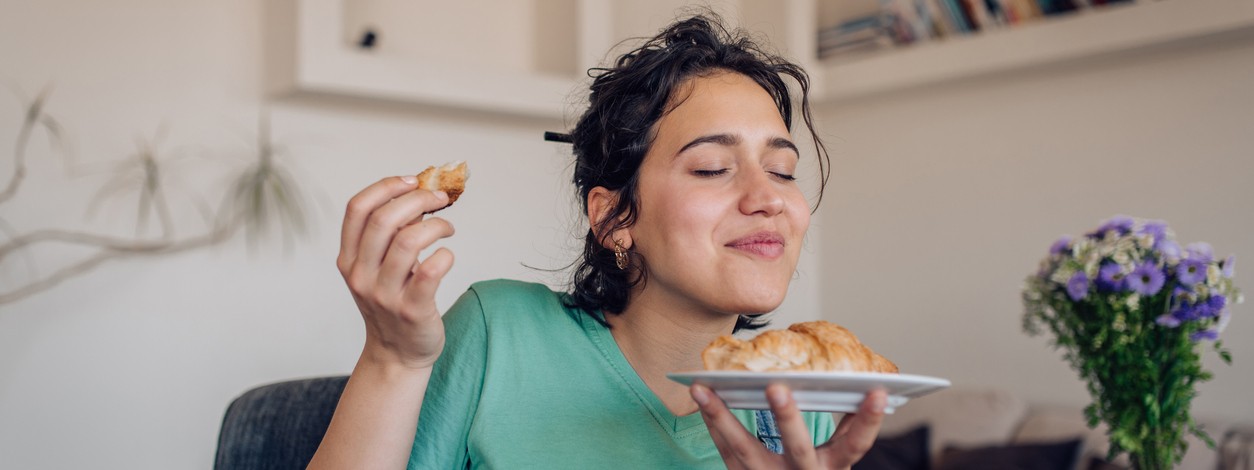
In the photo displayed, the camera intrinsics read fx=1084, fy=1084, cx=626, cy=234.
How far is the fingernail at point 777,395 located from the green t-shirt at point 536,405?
0.43 m

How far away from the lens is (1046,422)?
3.25m

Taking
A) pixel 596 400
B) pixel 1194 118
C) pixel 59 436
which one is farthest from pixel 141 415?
pixel 1194 118

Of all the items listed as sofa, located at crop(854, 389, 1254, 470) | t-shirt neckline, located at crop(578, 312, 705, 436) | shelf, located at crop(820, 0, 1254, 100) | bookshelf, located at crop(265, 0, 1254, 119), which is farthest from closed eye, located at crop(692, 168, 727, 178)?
shelf, located at crop(820, 0, 1254, 100)

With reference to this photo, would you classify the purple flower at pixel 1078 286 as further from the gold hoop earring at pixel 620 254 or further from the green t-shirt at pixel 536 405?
the gold hoop earring at pixel 620 254

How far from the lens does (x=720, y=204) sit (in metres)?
1.41

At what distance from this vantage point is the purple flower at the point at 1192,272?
1.90 metres

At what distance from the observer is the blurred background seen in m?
3.11

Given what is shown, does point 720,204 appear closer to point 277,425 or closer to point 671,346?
point 671,346

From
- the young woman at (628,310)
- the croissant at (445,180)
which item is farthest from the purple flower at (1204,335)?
the croissant at (445,180)

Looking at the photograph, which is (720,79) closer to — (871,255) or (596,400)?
(596,400)

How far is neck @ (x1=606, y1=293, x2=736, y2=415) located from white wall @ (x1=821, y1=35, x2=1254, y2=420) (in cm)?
238

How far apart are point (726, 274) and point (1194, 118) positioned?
254cm

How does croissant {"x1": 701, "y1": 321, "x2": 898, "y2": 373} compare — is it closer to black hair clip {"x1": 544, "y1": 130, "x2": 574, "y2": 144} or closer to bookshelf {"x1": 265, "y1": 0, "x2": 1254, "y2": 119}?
black hair clip {"x1": 544, "y1": 130, "x2": 574, "y2": 144}

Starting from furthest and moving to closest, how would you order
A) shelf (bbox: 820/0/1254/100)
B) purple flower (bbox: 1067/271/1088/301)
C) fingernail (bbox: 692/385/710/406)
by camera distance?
shelf (bbox: 820/0/1254/100) < purple flower (bbox: 1067/271/1088/301) < fingernail (bbox: 692/385/710/406)
